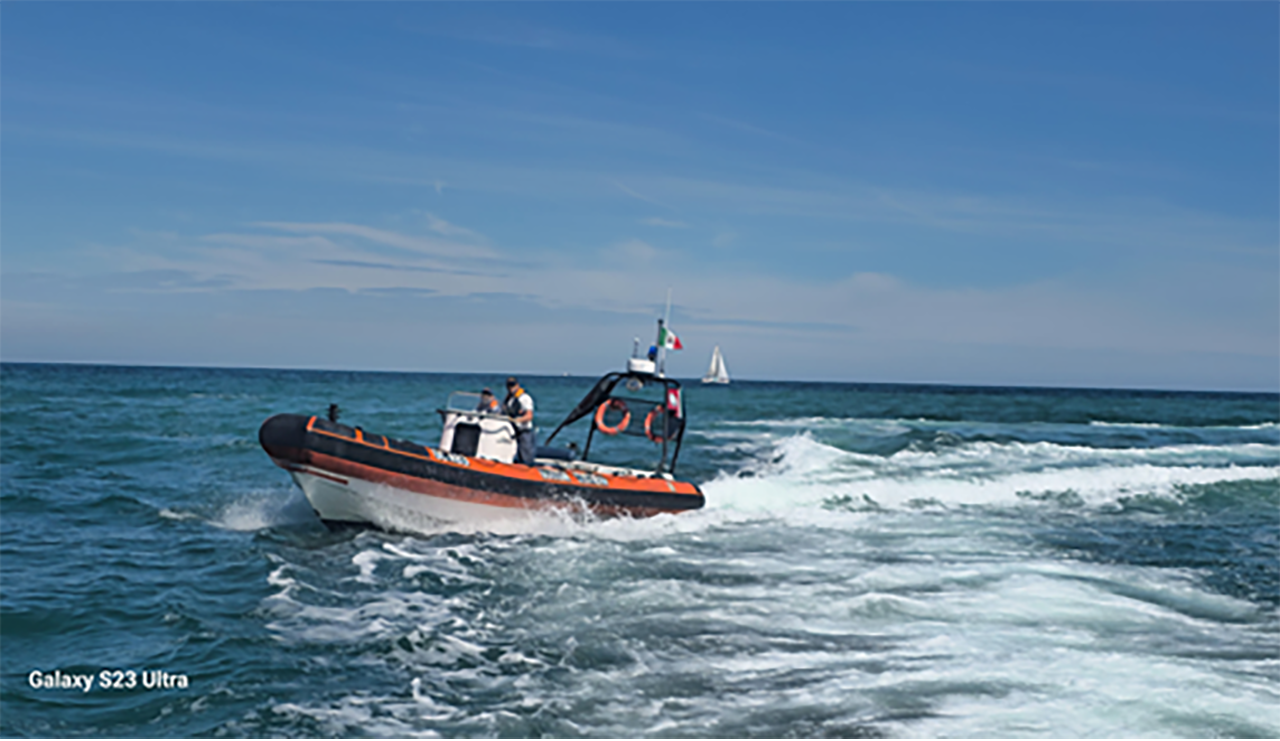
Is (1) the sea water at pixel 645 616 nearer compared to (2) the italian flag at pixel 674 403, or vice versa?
(1) the sea water at pixel 645 616

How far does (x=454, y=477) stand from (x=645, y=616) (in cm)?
385

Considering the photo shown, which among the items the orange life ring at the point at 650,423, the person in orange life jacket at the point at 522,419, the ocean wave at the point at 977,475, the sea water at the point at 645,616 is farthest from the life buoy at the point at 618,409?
the ocean wave at the point at 977,475

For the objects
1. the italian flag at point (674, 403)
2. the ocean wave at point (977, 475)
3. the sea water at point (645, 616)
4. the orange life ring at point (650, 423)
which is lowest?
the sea water at point (645, 616)

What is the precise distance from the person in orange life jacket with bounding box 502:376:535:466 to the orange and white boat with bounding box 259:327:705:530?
0.33 feet

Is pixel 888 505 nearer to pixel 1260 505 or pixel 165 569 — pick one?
pixel 1260 505

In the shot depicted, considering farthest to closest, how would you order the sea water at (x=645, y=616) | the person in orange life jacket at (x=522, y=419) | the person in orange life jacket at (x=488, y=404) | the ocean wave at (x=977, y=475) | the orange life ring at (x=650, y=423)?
the ocean wave at (x=977, y=475) < the orange life ring at (x=650, y=423) < the person in orange life jacket at (x=488, y=404) < the person in orange life jacket at (x=522, y=419) < the sea water at (x=645, y=616)

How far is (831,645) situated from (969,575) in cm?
320

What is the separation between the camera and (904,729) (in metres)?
5.30

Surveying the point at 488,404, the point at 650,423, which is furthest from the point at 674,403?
the point at 488,404

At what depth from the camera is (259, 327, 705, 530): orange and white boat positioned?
10.4m

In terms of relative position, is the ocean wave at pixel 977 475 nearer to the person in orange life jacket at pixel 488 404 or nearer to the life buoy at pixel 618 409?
the life buoy at pixel 618 409

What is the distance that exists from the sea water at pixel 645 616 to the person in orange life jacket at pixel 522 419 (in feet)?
2.88

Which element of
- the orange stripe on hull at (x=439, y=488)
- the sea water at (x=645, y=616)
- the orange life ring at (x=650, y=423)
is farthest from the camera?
the orange life ring at (x=650, y=423)

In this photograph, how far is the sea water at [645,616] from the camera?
5.59 m
